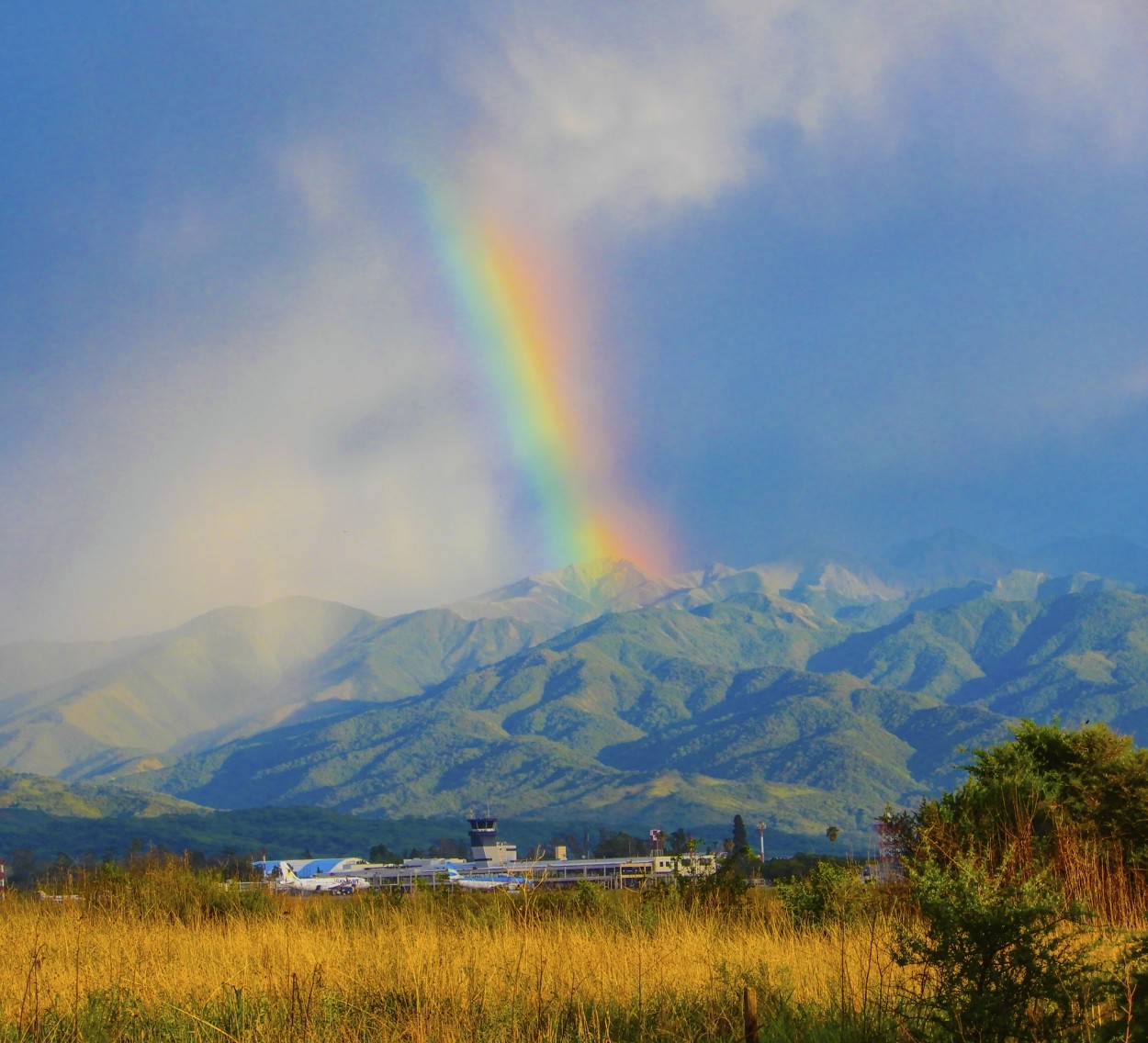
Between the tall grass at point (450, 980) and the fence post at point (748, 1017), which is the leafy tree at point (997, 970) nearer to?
the tall grass at point (450, 980)

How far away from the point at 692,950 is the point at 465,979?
2982mm

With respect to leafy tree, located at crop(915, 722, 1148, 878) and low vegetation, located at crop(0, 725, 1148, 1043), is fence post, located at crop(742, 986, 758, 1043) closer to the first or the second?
low vegetation, located at crop(0, 725, 1148, 1043)

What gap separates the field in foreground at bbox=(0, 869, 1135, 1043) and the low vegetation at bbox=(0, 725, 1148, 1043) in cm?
4

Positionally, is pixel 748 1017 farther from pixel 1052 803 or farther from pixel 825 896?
pixel 1052 803

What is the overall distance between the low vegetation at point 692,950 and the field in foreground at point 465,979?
44 millimetres

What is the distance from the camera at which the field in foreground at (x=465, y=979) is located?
402 inches

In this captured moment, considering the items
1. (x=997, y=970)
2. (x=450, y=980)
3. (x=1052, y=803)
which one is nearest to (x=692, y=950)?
(x=450, y=980)

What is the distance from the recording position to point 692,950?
45.0ft

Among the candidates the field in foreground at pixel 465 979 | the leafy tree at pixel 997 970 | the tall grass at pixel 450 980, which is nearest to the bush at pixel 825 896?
the field in foreground at pixel 465 979

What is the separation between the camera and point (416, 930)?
16.5m

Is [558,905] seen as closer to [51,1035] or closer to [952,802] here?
[952,802]

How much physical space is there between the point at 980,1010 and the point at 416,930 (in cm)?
953

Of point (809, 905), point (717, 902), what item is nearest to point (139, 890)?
point (717, 902)

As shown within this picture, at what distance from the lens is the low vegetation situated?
9.05m
